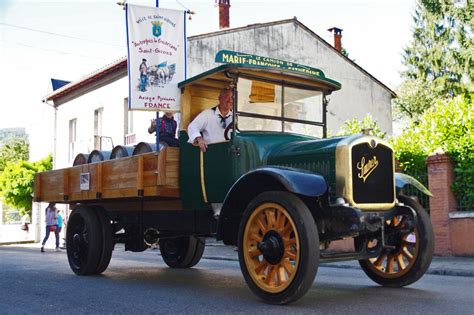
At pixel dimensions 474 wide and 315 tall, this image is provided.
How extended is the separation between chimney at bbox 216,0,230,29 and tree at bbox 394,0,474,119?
44.0 ft

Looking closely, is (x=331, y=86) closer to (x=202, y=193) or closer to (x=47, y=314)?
(x=202, y=193)

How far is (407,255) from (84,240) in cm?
463

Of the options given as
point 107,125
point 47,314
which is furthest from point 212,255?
point 107,125

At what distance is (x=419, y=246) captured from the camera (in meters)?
6.56

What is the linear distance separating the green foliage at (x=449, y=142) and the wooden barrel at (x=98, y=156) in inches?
294

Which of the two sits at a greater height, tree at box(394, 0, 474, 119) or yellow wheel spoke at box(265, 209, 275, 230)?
tree at box(394, 0, 474, 119)

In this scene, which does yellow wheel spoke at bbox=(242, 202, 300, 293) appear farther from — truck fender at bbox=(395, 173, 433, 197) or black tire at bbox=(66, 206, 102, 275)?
black tire at bbox=(66, 206, 102, 275)

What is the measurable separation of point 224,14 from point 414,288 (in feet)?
65.8

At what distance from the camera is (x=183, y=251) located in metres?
9.91

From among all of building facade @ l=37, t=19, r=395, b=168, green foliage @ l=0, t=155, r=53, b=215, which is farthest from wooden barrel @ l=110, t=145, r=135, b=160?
green foliage @ l=0, t=155, r=53, b=215

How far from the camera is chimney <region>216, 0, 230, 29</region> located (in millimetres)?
25391

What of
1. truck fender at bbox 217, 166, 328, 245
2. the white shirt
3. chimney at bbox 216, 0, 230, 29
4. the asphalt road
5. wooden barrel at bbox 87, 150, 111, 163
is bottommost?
the asphalt road

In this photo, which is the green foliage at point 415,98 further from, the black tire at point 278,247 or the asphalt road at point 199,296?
the black tire at point 278,247

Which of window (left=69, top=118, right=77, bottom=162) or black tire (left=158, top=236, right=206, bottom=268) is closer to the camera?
black tire (left=158, top=236, right=206, bottom=268)
